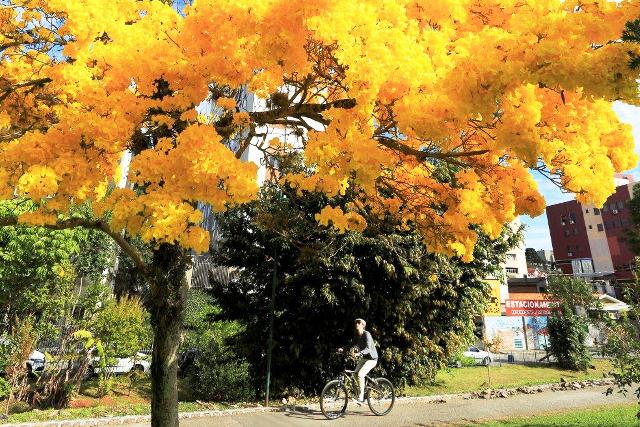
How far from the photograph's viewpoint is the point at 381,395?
8281 millimetres

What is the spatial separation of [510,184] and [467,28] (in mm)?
1770

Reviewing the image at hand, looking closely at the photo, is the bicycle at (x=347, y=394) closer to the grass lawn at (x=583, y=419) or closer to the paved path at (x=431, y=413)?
the paved path at (x=431, y=413)

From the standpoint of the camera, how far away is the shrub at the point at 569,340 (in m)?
17.5

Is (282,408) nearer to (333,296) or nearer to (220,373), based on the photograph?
(220,373)

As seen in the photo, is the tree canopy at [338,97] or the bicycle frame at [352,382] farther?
the bicycle frame at [352,382]

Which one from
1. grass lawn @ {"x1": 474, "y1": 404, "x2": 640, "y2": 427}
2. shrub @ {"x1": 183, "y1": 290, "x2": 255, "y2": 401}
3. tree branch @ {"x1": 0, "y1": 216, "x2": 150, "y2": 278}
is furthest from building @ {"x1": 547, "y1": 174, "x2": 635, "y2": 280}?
tree branch @ {"x1": 0, "y1": 216, "x2": 150, "y2": 278}

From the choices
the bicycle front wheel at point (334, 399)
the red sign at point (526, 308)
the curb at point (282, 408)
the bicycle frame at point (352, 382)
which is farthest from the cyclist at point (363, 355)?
the red sign at point (526, 308)

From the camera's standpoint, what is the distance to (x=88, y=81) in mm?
3920

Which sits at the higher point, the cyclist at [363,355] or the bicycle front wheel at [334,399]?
the cyclist at [363,355]

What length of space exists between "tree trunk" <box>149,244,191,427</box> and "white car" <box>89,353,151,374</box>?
7.98 meters

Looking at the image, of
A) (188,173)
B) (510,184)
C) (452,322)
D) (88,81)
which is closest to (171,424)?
(188,173)

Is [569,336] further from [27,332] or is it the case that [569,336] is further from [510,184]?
[27,332]

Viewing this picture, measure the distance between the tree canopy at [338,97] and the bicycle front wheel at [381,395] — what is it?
14.7 ft

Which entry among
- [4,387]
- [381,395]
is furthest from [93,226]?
[4,387]
